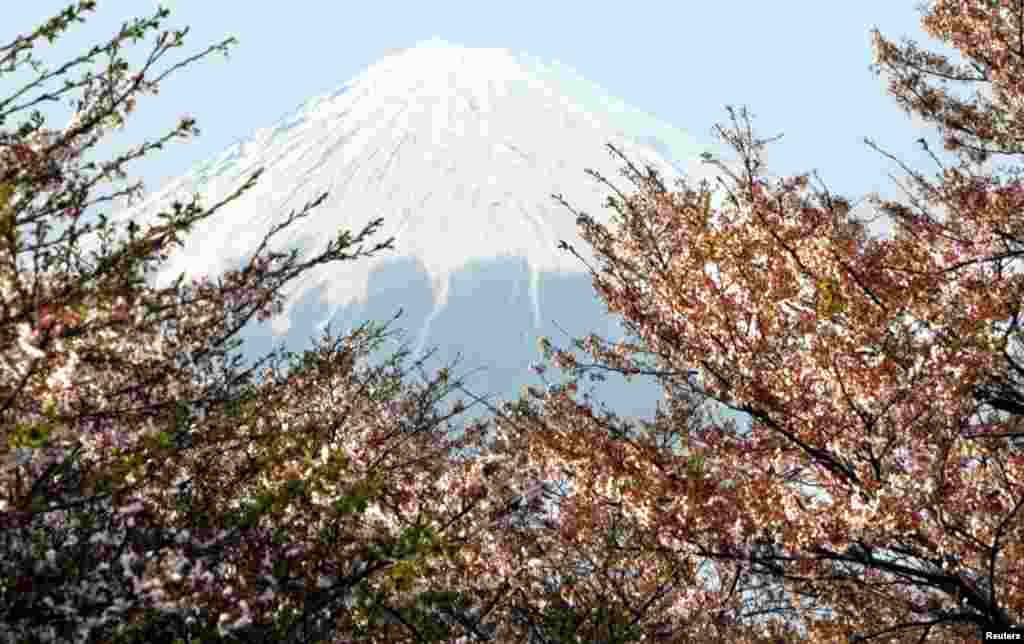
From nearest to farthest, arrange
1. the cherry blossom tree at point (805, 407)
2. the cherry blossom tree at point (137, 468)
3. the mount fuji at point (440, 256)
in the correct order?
the cherry blossom tree at point (137, 468)
the cherry blossom tree at point (805, 407)
the mount fuji at point (440, 256)

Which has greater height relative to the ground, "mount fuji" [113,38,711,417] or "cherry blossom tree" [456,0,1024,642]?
"mount fuji" [113,38,711,417]

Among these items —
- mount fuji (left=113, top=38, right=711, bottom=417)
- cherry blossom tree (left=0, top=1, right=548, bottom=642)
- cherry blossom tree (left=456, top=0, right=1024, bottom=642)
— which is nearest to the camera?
cherry blossom tree (left=0, top=1, right=548, bottom=642)

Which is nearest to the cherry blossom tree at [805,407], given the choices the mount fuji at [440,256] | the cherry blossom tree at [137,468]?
the cherry blossom tree at [137,468]

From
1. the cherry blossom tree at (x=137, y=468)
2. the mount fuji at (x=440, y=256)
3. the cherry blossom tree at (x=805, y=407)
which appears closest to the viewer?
the cherry blossom tree at (x=137, y=468)

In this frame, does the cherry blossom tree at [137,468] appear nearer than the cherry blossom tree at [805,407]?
Yes

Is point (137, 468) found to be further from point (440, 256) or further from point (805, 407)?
point (440, 256)

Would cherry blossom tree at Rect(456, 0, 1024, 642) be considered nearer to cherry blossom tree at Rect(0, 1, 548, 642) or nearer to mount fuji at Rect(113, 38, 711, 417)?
cherry blossom tree at Rect(0, 1, 548, 642)

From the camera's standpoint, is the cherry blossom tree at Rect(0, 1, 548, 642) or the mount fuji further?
the mount fuji

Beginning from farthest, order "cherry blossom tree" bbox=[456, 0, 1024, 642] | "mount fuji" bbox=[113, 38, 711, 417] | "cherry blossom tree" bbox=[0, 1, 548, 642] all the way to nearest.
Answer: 1. "mount fuji" bbox=[113, 38, 711, 417]
2. "cherry blossom tree" bbox=[456, 0, 1024, 642]
3. "cherry blossom tree" bbox=[0, 1, 548, 642]

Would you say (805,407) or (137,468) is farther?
(805,407)

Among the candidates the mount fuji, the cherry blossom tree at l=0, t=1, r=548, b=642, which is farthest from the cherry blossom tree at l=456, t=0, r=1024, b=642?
the mount fuji

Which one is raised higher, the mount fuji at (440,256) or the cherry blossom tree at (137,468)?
the mount fuji at (440,256)

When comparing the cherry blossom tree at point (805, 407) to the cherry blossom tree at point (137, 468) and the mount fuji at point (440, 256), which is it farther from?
the mount fuji at point (440, 256)

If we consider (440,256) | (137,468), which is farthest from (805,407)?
(440,256)
